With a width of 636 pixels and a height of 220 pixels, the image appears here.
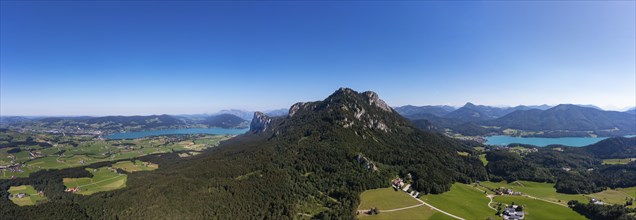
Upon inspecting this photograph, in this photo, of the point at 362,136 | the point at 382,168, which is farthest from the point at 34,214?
the point at 362,136

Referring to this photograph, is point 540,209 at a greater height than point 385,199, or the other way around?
point 385,199

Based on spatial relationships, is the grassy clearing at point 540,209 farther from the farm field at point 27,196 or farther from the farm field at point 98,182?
the farm field at point 27,196

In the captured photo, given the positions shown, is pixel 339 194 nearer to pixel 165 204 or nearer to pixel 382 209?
pixel 382 209

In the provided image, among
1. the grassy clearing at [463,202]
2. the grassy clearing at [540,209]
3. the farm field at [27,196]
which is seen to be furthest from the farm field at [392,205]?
the farm field at [27,196]

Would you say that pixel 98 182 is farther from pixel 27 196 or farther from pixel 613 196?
pixel 613 196

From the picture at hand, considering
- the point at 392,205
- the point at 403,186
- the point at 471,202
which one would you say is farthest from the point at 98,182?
the point at 471,202

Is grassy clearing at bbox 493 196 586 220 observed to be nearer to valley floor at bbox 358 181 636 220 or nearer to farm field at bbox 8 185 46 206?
valley floor at bbox 358 181 636 220

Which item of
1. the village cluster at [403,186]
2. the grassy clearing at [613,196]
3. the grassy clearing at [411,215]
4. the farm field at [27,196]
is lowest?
the farm field at [27,196]
